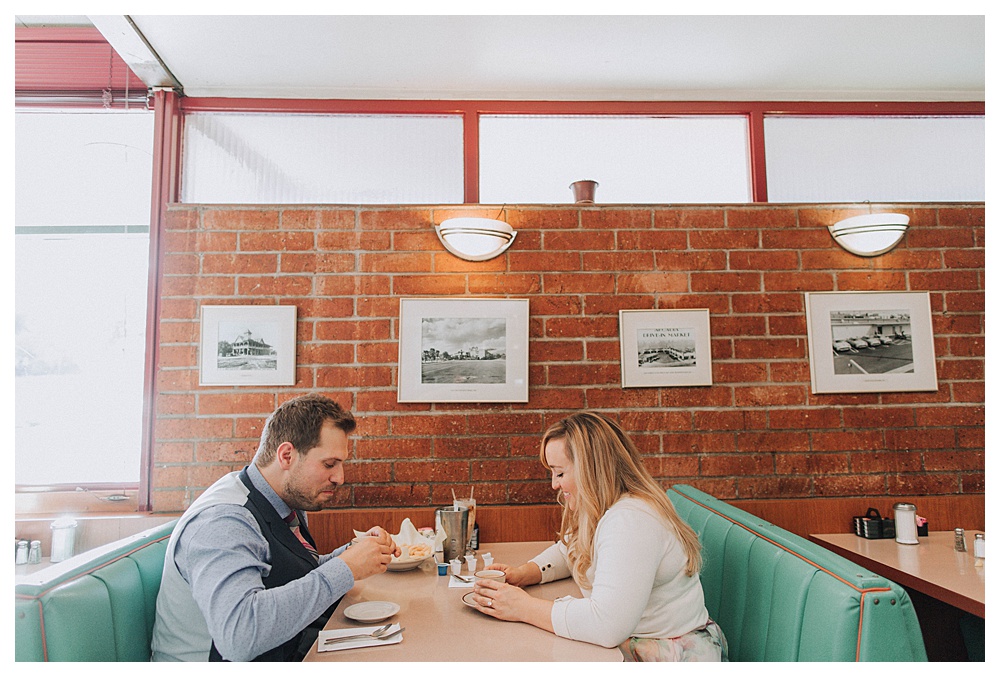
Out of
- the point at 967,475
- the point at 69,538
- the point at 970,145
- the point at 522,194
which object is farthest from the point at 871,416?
the point at 69,538

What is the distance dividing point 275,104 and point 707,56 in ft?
6.55

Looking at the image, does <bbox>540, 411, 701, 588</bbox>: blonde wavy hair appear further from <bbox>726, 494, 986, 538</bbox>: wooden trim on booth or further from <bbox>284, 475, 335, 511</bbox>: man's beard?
<bbox>726, 494, 986, 538</bbox>: wooden trim on booth

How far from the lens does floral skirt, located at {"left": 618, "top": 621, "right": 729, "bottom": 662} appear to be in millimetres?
1528

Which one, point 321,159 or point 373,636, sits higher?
point 321,159

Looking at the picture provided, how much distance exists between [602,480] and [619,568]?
271mm

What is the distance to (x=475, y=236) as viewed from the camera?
255 centimetres

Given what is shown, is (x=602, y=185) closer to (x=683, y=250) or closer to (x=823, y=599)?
(x=683, y=250)

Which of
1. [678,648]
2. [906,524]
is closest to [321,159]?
[678,648]

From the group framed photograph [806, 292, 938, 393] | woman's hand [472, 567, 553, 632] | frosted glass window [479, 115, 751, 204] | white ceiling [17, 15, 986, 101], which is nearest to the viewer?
woman's hand [472, 567, 553, 632]

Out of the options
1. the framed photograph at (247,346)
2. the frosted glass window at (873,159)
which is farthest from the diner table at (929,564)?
the framed photograph at (247,346)

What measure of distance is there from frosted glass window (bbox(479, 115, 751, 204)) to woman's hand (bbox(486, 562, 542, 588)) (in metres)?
1.66

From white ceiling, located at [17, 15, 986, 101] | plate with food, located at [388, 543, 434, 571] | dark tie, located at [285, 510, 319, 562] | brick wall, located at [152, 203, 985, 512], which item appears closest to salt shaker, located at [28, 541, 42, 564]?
brick wall, located at [152, 203, 985, 512]

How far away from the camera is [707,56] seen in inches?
102

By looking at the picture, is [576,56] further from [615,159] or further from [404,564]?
[404,564]
